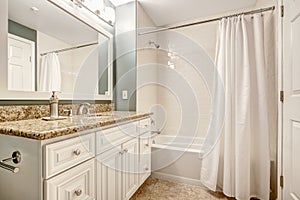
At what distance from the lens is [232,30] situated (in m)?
1.82

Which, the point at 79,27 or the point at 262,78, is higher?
the point at 79,27

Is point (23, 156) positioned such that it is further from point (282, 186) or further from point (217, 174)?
point (282, 186)

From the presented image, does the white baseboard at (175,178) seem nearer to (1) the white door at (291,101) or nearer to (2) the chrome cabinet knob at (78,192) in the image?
(1) the white door at (291,101)

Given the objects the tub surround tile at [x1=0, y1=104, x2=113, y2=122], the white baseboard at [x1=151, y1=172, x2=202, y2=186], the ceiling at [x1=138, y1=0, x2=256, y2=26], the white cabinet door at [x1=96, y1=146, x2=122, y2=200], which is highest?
the ceiling at [x1=138, y1=0, x2=256, y2=26]

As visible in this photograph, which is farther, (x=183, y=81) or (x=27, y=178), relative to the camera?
(x=183, y=81)

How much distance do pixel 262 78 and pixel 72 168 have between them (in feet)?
5.84

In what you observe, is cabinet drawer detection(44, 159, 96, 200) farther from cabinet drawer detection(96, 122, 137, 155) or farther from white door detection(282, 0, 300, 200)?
white door detection(282, 0, 300, 200)

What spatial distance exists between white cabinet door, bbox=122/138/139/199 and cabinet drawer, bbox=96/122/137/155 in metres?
0.07

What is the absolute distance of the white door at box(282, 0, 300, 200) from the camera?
4.01 ft

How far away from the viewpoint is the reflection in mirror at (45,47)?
1.17 meters

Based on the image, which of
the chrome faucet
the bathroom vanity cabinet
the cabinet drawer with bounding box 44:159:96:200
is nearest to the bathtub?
the bathroom vanity cabinet

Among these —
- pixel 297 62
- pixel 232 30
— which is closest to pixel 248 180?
pixel 297 62

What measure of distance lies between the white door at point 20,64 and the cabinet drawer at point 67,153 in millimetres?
643

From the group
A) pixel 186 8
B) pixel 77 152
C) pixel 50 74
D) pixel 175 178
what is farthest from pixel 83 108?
pixel 186 8
